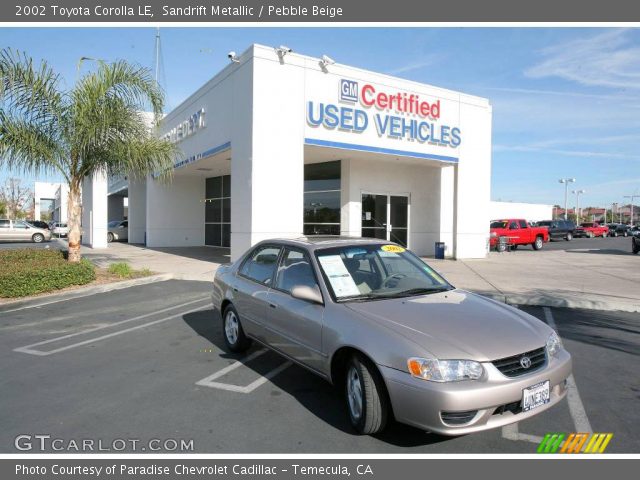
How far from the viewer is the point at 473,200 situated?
18.7 meters

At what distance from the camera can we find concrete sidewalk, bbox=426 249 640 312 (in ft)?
28.6

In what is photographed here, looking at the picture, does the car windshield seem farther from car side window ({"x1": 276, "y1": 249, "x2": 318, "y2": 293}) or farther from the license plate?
the license plate

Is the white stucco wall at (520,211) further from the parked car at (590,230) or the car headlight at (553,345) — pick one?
the car headlight at (553,345)

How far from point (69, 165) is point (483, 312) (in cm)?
1145

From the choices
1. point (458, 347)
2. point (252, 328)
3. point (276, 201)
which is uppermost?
point (276, 201)

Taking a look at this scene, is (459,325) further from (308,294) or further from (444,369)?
(308,294)

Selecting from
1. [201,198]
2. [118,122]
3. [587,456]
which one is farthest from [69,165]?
[201,198]

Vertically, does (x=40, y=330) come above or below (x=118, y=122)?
below

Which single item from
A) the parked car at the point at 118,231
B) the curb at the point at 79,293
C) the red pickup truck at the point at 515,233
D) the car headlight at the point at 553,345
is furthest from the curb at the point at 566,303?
the parked car at the point at 118,231

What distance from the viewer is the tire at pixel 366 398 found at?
3314mm

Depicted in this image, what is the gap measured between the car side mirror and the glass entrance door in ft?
47.7

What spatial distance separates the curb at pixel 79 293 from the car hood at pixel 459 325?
7574mm

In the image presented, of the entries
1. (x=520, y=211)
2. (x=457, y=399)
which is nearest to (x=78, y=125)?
(x=457, y=399)
